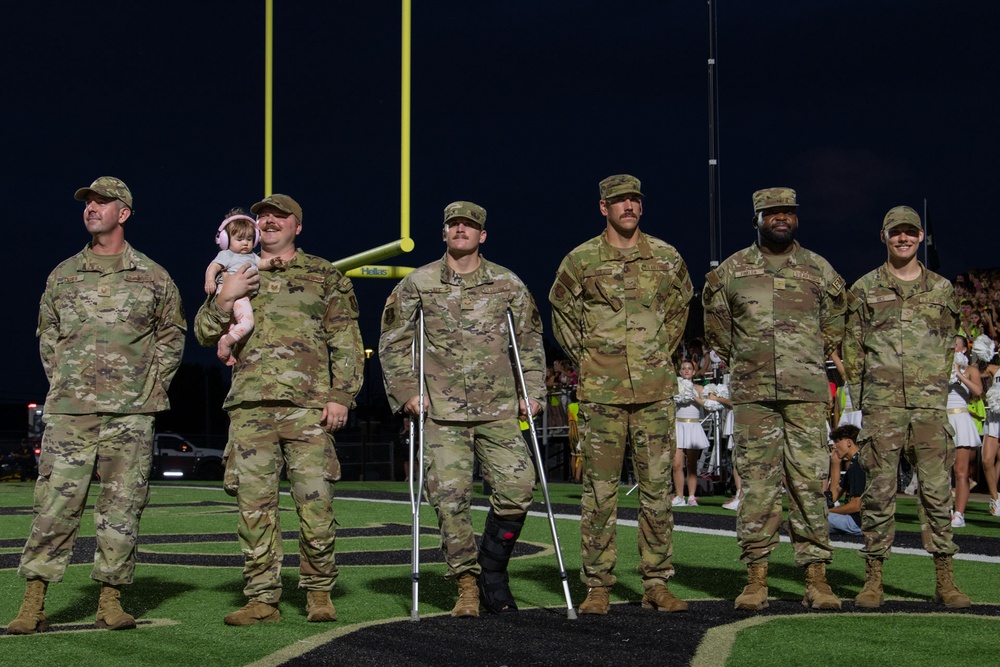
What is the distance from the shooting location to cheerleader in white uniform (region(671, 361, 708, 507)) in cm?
1580

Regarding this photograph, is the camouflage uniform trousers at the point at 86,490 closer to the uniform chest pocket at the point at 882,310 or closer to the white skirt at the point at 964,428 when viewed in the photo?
the uniform chest pocket at the point at 882,310

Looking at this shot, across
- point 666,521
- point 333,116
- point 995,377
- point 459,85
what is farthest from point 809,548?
point 459,85

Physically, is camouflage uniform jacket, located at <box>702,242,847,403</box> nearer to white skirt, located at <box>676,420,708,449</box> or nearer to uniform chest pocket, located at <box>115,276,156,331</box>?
uniform chest pocket, located at <box>115,276,156,331</box>

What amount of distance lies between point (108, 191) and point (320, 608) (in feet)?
8.06

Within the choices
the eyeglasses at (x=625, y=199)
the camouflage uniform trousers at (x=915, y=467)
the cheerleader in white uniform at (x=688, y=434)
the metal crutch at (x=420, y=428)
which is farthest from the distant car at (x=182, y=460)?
the camouflage uniform trousers at (x=915, y=467)

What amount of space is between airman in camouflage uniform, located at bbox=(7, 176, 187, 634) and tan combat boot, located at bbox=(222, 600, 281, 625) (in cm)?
51

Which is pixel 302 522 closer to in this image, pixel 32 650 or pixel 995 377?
pixel 32 650

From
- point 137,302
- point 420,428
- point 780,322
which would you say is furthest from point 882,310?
point 137,302

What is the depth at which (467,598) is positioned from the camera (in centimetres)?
712

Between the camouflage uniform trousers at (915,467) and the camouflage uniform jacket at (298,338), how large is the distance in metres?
3.01

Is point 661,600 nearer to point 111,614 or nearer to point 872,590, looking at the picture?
point 872,590

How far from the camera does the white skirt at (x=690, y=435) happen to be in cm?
1578

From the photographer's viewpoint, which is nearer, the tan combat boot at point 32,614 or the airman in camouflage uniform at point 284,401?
the tan combat boot at point 32,614

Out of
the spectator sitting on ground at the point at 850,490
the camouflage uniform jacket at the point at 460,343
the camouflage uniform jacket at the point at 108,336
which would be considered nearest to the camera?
the camouflage uniform jacket at the point at 108,336
